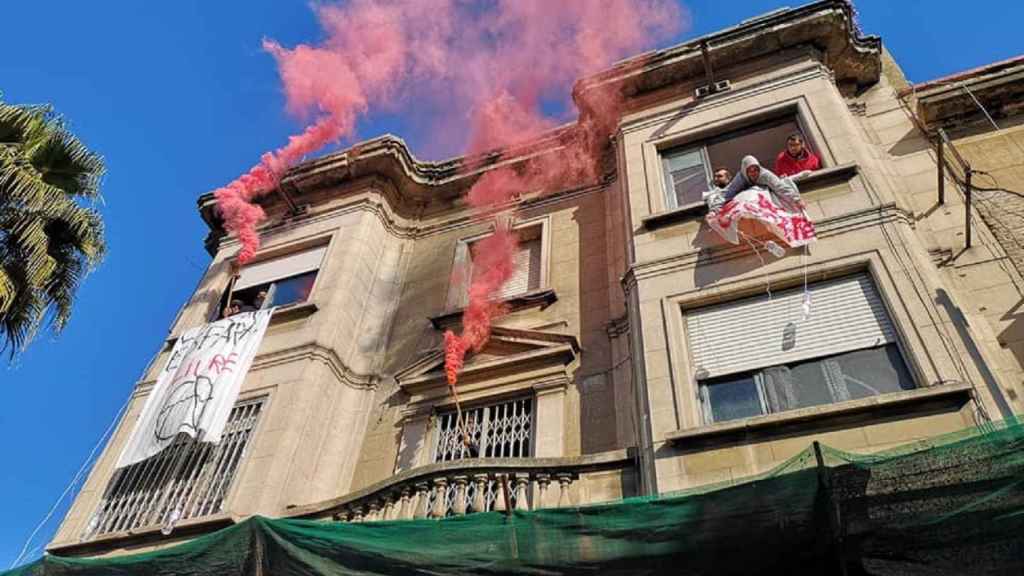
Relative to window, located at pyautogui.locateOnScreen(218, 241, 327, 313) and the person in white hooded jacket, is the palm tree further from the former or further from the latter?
the person in white hooded jacket

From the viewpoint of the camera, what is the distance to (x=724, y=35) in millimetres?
11797

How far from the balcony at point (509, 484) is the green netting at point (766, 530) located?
176 centimetres

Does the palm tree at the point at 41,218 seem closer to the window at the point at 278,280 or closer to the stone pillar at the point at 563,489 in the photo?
the window at the point at 278,280

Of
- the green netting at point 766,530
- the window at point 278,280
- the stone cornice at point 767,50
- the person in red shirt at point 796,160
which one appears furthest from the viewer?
the window at point 278,280

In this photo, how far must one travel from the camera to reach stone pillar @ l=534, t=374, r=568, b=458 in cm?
864

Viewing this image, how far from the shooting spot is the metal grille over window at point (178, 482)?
914cm

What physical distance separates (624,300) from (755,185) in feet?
8.32

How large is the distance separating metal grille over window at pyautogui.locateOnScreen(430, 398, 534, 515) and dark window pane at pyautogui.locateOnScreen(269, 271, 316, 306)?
13.6 feet

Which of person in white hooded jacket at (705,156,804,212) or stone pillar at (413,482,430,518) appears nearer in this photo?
stone pillar at (413,482,430,518)

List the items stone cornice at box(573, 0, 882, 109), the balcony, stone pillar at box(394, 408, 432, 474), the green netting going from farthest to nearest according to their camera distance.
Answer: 1. stone cornice at box(573, 0, 882, 109)
2. stone pillar at box(394, 408, 432, 474)
3. the balcony
4. the green netting

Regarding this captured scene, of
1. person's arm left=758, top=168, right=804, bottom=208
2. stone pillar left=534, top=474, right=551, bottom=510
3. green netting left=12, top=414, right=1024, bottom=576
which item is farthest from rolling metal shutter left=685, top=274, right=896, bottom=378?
stone pillar left=534, top=474, right=551, bottom=510

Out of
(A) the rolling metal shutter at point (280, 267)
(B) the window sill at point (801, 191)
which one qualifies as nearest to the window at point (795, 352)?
(B) the window sill at point (801, 191)

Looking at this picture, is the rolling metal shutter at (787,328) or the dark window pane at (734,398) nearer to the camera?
the dark window pane at (734,398)

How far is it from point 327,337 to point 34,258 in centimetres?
438
